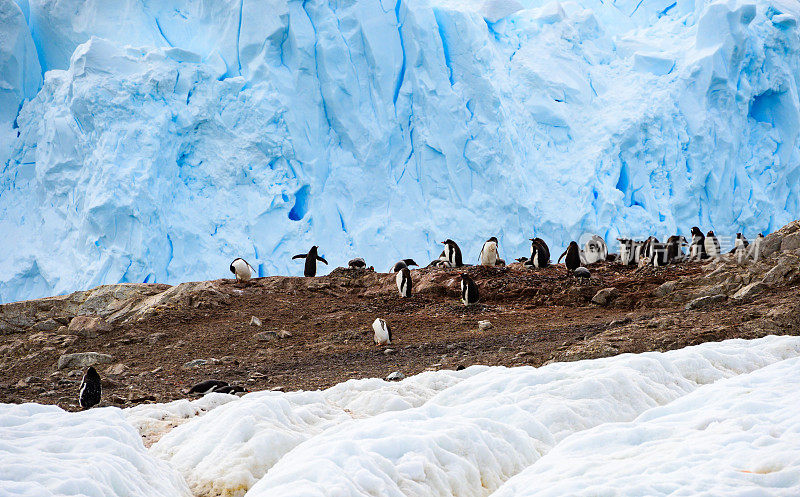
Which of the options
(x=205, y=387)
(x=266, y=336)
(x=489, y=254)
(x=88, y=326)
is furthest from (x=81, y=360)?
(x=489, y=254)

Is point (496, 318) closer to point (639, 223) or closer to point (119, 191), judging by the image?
point (119, 191)

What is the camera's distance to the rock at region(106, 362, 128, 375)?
655cm

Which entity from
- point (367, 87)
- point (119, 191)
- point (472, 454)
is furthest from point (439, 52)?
point (472, 454)

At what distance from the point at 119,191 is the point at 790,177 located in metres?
20.7

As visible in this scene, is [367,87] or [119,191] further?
[367,87]

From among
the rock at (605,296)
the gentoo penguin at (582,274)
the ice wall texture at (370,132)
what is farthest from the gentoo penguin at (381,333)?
the ice wall texture at (370,132)

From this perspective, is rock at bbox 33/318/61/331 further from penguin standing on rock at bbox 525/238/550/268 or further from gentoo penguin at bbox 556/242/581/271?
gentoo penguin at bbox 556/242/581/271

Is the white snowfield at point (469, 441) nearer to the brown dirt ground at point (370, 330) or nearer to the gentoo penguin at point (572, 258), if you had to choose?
the brown dirt ground at point (370, 330)

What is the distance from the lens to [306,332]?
7.97m

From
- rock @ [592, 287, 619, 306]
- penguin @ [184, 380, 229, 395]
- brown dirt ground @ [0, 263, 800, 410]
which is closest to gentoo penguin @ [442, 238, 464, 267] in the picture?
brown dirt ground @ [0, 263, 800, 410]

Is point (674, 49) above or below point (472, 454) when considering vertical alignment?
above

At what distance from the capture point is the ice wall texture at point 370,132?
15992mm

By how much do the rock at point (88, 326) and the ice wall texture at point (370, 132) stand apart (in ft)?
23.9

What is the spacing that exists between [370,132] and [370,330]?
36.3ft
